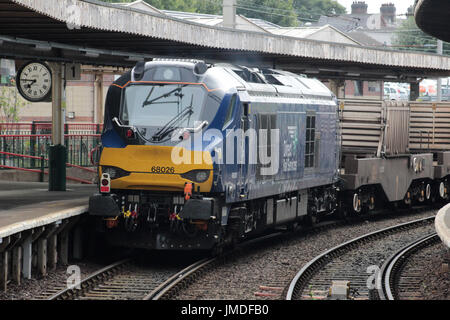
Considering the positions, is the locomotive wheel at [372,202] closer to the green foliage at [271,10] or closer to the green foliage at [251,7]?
the green foliage at [251,7]

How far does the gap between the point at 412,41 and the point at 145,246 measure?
100 metres

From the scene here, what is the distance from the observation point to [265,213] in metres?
16.3

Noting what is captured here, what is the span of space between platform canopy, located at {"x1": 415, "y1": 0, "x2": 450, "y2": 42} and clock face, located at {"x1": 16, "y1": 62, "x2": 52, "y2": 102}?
7614 millimetres

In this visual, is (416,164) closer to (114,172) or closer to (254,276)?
(254,276)

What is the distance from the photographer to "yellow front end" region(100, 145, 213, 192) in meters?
13.8

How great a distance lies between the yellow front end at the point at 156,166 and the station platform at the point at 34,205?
1.04 meters

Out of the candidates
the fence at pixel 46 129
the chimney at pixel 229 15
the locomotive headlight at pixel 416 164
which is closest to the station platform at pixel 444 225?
the locomotive headlight at pixel 416 164

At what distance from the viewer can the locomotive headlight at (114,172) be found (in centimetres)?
1415

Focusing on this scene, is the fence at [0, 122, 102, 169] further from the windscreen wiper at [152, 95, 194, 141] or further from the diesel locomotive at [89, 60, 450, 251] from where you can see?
the windscreen wiper at [152, 95, 194, 141]

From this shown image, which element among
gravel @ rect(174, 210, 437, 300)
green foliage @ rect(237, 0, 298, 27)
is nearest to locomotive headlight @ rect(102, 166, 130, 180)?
gravel @ rect(174, 210, 437, 300)

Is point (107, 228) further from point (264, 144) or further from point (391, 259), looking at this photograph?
point (391, 259)

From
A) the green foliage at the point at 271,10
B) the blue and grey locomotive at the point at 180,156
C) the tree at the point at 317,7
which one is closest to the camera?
the blue and grey locomotive at the point at 180,156

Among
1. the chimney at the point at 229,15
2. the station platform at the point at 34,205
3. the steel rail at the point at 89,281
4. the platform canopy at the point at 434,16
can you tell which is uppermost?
the chimney at the point at 229,15

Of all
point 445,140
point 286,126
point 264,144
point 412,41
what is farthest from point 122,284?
point 412,41
